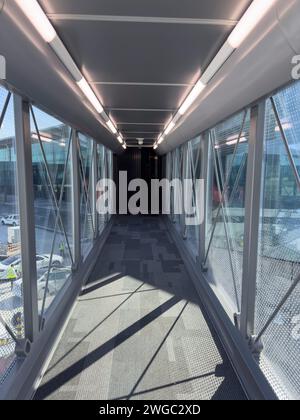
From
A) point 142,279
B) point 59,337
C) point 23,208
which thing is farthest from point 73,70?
point 142,279

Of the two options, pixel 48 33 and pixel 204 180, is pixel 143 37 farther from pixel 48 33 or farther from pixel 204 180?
pixel 204 180

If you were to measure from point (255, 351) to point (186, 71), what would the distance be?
1899 mm

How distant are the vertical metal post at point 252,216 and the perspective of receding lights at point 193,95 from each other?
419 mm

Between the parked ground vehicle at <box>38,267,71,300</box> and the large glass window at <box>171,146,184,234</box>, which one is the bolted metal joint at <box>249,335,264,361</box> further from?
the large glass window at <box>171,146,184,234</box>

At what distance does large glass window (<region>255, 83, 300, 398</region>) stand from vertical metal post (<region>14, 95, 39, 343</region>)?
1467 mm

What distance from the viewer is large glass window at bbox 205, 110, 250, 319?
237 centimetres

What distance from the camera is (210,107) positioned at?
2.18 meters

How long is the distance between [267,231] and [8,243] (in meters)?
1.57

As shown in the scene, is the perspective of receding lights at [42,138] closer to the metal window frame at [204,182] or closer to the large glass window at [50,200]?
the large glass window at [50,200]

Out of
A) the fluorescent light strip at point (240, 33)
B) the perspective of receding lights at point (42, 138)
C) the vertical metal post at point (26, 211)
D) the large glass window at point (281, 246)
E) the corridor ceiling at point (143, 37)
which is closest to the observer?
the fluorescent light strip at point (240, 33)

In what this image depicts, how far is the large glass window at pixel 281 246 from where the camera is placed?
4.89 feet

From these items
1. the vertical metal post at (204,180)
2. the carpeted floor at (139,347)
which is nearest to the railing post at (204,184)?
the vertical metal post at (204,180)

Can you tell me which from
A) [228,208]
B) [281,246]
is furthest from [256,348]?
[228,208]

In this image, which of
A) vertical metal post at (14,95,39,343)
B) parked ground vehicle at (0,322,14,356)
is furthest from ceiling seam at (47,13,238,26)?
parked ground vehicle at (0,322,14,356)
